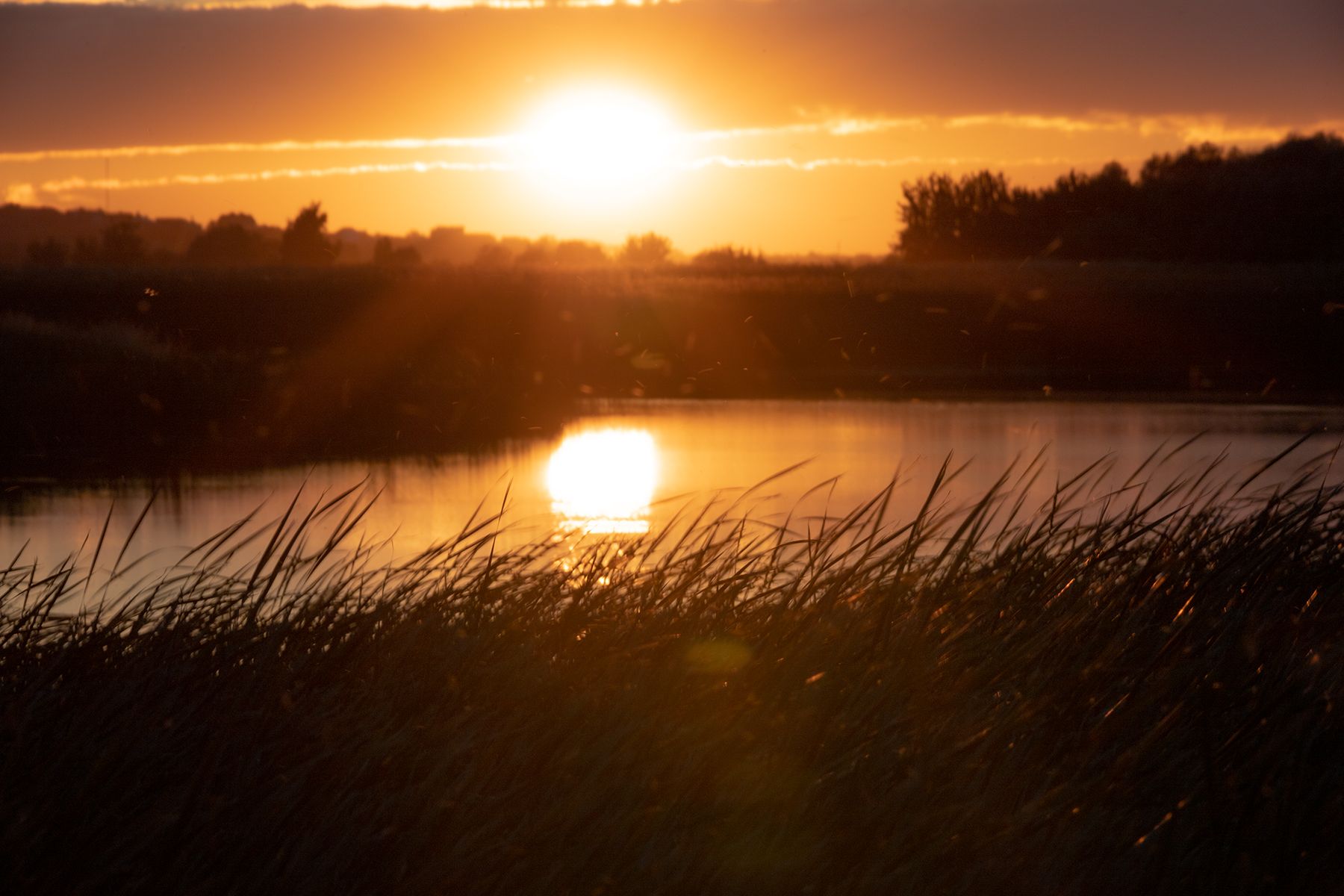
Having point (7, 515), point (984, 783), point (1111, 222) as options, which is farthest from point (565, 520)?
point (1111, 222)

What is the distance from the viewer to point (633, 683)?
4.16 meters

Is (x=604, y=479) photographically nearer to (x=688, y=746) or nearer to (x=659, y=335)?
(x=688, y=746)

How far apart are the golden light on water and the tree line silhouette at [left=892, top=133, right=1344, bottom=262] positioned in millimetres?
23055

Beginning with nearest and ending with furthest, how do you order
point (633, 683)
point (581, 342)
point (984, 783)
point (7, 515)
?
point (984, 783) < point (633, 683) < point (7, 515) < point (581, 342)

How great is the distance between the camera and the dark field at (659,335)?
64.9 ft

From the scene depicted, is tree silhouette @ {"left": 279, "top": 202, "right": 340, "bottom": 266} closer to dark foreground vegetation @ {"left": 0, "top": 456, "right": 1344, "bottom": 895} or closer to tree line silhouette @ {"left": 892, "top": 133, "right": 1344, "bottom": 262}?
tree line silhouette @ {"left": 892, "top": 133, "right": 1344, "bottom": 262}

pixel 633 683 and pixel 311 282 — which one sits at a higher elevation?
pixel 311 282

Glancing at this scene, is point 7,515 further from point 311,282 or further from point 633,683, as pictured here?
point 311,282

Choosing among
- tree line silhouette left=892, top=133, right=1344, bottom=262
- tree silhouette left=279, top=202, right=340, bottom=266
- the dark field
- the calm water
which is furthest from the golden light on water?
tree silhouette left=279, top=202, right=340, bottom=266

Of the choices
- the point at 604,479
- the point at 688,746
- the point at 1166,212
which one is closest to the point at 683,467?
the point at 604,479

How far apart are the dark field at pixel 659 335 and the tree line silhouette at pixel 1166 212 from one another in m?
6.63

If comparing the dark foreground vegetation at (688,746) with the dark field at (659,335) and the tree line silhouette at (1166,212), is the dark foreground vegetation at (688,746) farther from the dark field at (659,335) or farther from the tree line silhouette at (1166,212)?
the tree line silhouette at (1166,212)

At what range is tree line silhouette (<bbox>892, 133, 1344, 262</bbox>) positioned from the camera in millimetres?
42219

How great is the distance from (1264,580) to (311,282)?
28.3m
